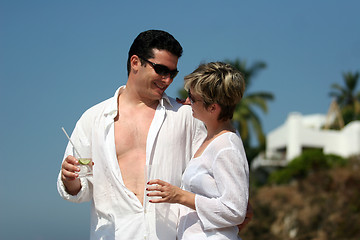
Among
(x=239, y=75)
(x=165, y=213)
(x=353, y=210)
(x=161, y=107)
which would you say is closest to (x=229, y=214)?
(x=165, y=213)

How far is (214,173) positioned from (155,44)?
134cm

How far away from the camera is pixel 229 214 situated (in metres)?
3.59

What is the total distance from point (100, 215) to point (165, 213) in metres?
0.56

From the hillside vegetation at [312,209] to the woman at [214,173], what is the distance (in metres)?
19.3

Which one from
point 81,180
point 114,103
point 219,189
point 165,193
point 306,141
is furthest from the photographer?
point 306,141

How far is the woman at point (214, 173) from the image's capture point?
11.8 ft

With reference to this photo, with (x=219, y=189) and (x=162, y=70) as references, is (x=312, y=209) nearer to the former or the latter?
(x=162, y=70)

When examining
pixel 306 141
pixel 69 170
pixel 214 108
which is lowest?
pixel 69 170

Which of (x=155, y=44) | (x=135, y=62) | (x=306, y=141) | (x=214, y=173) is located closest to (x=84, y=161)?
(x=214, y=173)

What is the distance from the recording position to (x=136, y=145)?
436 cm

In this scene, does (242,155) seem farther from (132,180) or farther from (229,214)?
(132,180)

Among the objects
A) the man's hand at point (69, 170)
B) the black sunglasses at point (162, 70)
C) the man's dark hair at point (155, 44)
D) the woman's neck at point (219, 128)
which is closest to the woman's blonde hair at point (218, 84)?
the woman's neck at point (219, 128)

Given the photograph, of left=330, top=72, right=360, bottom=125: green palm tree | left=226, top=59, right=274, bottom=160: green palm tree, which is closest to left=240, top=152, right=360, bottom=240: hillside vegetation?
left=226, top=59, right=274, bottom=160: green palm tree

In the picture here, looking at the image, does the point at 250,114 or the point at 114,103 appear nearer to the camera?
the point at 114,103
